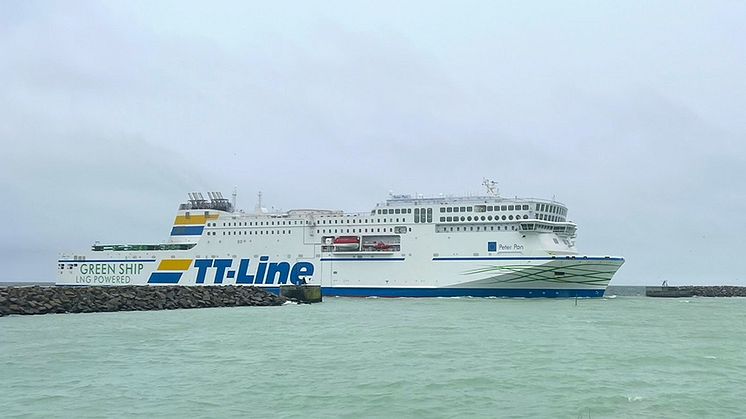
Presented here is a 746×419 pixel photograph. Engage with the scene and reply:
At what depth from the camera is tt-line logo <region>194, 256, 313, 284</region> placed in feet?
133

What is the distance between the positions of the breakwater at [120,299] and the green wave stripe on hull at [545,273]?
10.4 meters

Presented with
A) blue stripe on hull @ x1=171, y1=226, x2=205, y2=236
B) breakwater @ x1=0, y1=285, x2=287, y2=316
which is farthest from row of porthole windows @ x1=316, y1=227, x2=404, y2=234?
blue stripe on hull @ x1=171, y1=226, x2=205, y2=236

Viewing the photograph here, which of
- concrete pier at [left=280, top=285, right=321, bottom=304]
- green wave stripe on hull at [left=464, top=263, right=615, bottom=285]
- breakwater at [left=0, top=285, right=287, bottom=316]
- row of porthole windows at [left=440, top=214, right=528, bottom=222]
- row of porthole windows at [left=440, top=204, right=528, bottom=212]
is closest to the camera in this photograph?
breakwater at [left=0, top=285, right=287, bottom=316]

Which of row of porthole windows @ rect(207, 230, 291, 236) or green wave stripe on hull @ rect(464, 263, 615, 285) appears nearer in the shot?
green wave stripe on hull @ rect(464, 263, 615, 285)

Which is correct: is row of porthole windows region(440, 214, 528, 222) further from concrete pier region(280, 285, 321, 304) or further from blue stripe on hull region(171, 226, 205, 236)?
blue stripe on hull region(171, 226, 205, 236)

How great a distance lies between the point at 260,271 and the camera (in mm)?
41281

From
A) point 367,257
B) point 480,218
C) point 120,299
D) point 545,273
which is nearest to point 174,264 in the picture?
point 367,257

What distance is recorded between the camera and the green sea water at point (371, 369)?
9641 mm

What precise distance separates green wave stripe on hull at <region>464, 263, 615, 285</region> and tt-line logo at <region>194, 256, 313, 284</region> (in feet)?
33.7

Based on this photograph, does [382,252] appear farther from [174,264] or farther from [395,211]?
[174,264]

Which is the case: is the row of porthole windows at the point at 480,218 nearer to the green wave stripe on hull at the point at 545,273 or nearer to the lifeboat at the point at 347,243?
the green wave stripe on hull at the point at 545,273

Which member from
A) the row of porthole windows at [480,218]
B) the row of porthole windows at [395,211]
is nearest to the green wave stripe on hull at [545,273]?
the row of porthole windows at [480,218]

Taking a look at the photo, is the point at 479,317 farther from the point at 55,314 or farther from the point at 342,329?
the point at 55,314

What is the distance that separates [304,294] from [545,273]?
37.8 feet
